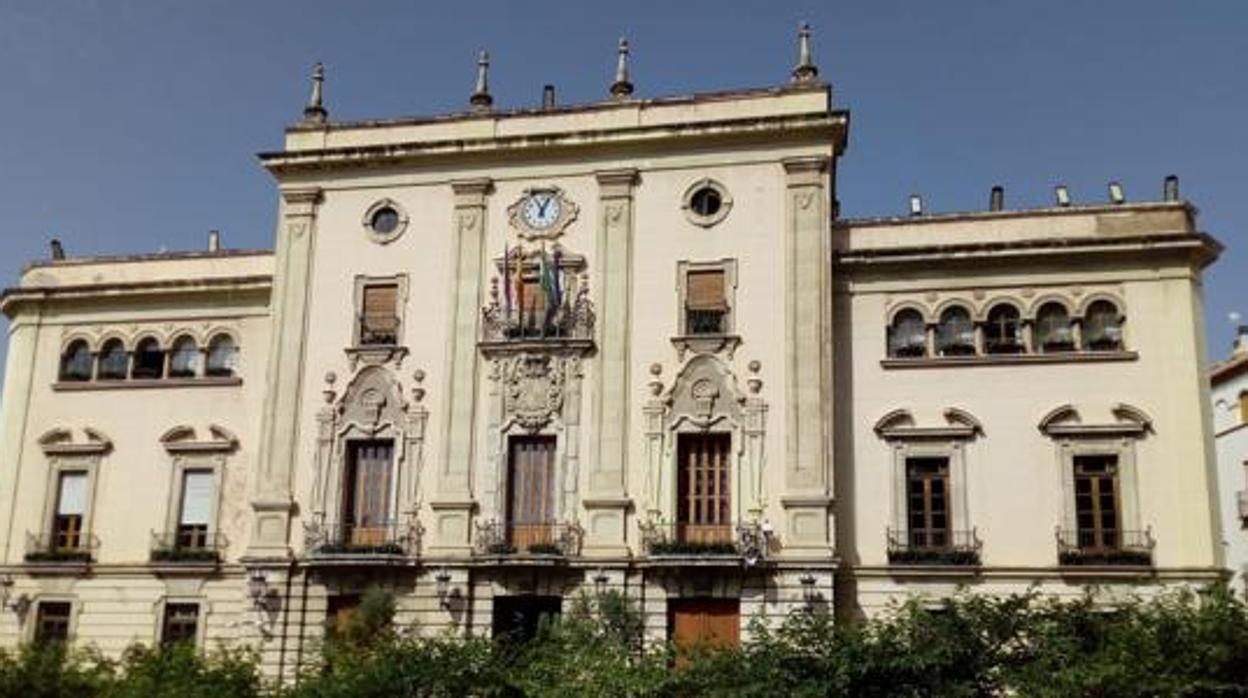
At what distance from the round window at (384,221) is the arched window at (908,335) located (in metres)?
12.0

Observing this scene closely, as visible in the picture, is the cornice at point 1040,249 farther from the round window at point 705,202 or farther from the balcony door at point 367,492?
the balcony door at point 367,492

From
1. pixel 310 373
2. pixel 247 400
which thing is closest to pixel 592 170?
pixel 310 373

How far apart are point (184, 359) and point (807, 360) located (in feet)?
51.9

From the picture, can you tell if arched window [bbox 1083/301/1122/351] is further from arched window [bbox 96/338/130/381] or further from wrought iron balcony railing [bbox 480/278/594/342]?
arched window [bbox 96/338/130/381]

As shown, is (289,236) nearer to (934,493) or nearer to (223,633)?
(223,633)

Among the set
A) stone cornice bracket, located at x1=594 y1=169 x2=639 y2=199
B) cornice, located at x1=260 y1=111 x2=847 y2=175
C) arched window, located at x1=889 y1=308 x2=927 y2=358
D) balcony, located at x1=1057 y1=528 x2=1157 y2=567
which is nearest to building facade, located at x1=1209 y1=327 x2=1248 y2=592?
balcony, located at x1=1057 y1=528 x2=1157 y2=567

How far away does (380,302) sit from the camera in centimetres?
3078

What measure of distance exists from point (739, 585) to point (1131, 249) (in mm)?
11021

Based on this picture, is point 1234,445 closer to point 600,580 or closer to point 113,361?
point 600,580

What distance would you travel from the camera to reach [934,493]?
90.9ft

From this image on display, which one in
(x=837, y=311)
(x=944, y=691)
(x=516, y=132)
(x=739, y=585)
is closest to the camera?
(x=944, y=691)

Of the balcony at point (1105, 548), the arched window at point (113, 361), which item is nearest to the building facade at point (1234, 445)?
the balcony at point (1105, 548)

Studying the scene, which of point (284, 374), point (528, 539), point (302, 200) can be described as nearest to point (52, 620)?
point (284, 374)

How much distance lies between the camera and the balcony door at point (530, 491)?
28.4 metres
